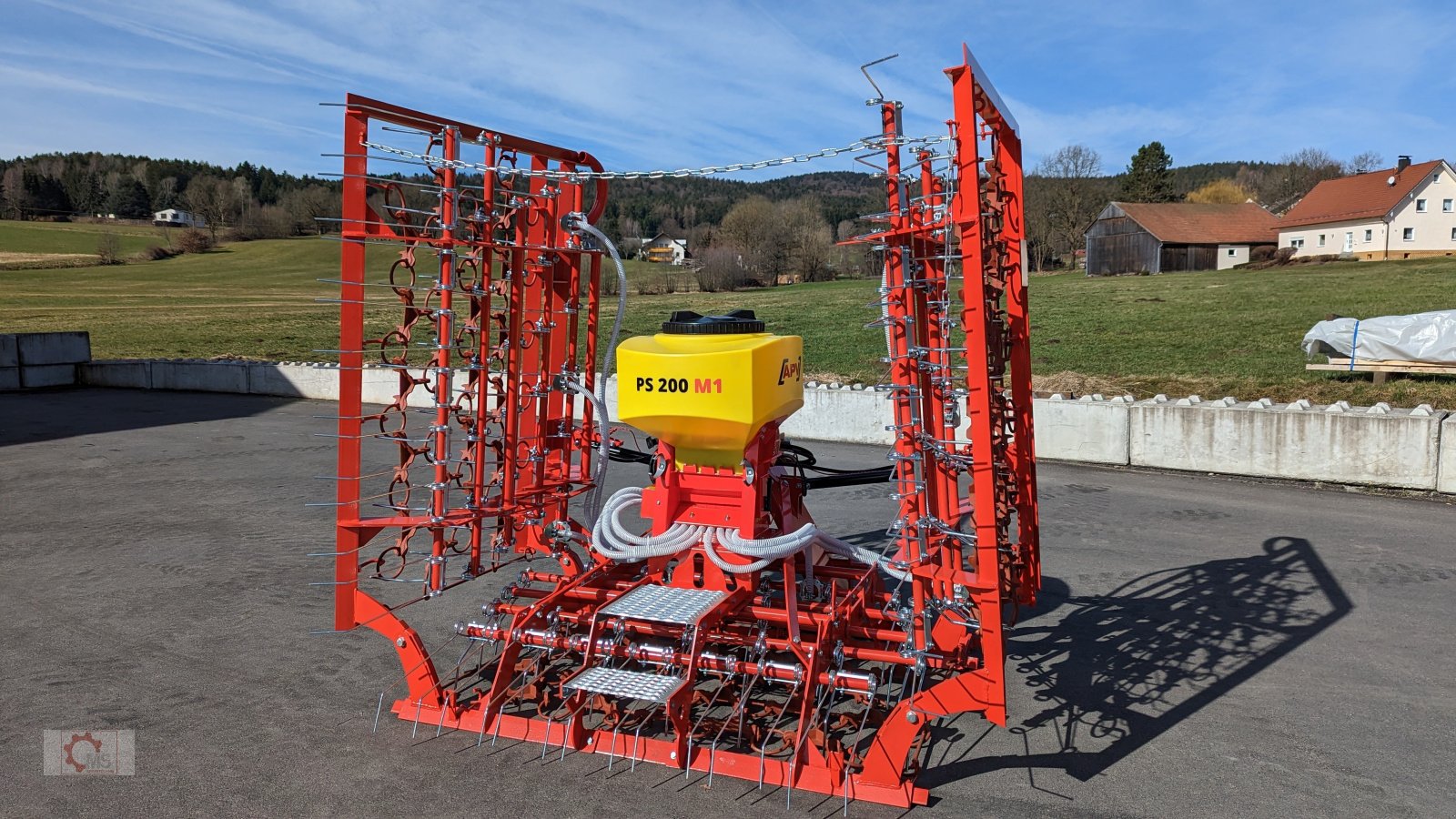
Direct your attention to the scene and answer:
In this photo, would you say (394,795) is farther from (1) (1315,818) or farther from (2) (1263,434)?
(2) (1263,434)

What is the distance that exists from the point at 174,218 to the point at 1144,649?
3746 inches

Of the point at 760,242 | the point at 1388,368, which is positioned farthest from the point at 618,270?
the point at 760,242

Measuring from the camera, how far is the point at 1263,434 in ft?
34.2

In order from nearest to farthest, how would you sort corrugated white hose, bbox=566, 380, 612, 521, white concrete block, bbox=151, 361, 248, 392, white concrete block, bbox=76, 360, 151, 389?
1. corrugated white hose, bbox=566, 380, 612, 521
2. white concrete block, bbox=151, 361, 248, 392
3. white concrete block, bbox=76, 360, 151, 389

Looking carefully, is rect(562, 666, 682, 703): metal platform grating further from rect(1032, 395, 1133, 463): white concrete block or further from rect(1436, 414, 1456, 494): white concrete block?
rect(1436, 414, 1456, 494): white concrete block

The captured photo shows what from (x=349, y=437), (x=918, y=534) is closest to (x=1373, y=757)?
(x=918, y=534)

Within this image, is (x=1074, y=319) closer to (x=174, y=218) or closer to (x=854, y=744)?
(x=854, y=744)

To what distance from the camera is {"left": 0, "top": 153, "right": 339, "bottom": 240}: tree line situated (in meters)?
74.8

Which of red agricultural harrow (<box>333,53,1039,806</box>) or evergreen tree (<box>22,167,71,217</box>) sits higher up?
evergreen tree (<box>22,167,71,217</box>)

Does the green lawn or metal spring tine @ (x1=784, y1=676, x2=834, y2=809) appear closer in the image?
metal spring tine @ (x1=784, y1=676, x2=834, y2=809)

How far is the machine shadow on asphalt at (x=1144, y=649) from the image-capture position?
15.3 feet

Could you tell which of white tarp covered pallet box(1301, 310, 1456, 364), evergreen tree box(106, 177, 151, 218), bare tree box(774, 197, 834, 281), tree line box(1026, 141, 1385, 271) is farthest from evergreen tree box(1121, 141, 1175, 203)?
evergreen tree box(106, 177, 151, 218)

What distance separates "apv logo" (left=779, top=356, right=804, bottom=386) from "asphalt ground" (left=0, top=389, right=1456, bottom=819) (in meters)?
1.98

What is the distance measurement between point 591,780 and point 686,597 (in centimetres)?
99
